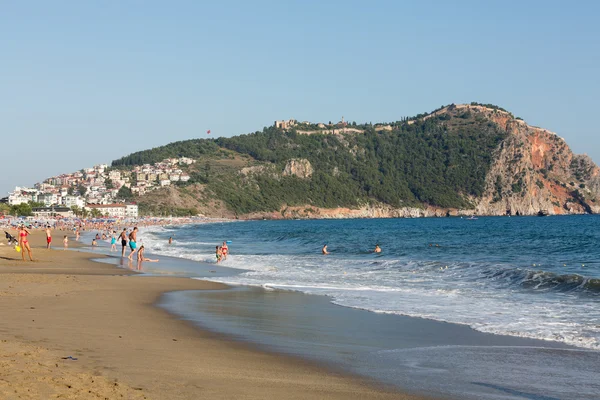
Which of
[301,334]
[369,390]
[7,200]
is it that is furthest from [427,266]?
[7,200]

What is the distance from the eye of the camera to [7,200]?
18888cm

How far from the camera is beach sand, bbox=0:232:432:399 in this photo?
22.1 ft

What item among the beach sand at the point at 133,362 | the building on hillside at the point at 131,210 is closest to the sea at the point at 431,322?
the beach sand at the point at 133,362

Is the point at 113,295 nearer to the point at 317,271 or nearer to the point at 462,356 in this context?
the point at 462,356

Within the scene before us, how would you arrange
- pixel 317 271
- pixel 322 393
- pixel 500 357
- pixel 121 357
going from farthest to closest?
pixel 317 271 → pixel 500 357 → pixel 121 357 → pixel 322 393

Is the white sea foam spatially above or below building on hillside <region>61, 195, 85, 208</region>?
below

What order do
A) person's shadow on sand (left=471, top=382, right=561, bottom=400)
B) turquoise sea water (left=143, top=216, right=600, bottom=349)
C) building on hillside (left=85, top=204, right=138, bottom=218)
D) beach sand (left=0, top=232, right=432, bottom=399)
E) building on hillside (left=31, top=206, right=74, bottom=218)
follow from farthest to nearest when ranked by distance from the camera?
1. building on hillside (left=85, top=204, right=138, bottom=218)
2. building on hillside (left=31, top=206, right=74, bottom=218)
3. turquoise sea water (left=143, top=216, right=600, bottom=349)
4. person's shadow on sand (left=471, top=382, right=561, bottom=400)
5. beach sand (left=0, top=232, right=432, bottom=399)

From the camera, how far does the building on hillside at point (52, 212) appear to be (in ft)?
477

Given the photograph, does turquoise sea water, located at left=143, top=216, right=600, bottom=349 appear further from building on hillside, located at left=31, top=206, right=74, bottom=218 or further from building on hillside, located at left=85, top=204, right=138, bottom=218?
building on hillside, located at left=85, top=204, right=138, bottom=218

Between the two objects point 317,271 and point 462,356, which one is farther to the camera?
point 317,271

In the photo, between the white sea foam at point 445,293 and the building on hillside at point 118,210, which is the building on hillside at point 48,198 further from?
the white sea foam at point 445,293

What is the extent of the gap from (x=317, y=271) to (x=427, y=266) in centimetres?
538

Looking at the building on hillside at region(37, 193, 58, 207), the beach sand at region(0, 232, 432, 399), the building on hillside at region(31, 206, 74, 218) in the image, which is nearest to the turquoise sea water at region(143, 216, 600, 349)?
the beach sand at region(0, 232, 432, 399)

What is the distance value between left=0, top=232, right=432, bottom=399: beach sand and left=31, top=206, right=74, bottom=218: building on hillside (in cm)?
14122
